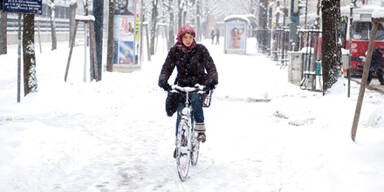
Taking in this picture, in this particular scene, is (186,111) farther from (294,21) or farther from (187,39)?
(294,21)

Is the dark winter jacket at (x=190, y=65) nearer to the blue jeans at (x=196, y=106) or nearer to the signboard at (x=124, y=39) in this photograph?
the blue jeans at (x=196, y=106)

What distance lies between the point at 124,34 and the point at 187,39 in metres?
12.6

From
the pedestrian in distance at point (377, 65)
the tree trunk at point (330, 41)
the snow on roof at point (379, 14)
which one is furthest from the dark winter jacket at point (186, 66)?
the pedestrian in distance at point (377, 65)

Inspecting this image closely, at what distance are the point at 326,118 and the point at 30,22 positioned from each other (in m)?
6.97

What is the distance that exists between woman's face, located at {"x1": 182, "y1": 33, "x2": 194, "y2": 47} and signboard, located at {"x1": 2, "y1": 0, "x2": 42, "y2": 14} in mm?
6291

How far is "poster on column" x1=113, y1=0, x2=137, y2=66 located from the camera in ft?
60.2

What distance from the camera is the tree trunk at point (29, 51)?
468 inches

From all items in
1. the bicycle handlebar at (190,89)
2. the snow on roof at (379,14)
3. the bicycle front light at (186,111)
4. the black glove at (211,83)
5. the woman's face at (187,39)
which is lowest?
the bicycle front light at (186,111)

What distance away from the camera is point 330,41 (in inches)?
472

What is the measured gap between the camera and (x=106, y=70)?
730 inches

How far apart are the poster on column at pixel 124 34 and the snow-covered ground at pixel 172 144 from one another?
4.81 metres

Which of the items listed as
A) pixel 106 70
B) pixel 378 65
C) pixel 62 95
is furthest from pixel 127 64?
pixel 378 65

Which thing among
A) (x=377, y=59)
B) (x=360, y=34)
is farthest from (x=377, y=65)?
(x=360, y=34)

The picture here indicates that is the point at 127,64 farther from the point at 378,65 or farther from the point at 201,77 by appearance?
the point at 201,77
